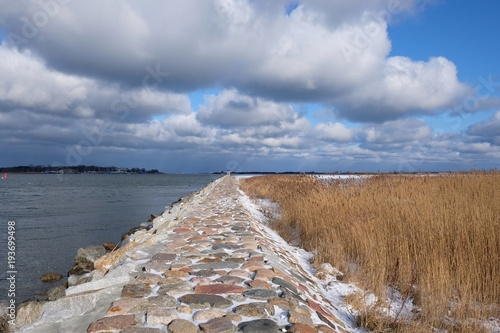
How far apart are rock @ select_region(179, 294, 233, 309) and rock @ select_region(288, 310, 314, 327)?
1.69ft

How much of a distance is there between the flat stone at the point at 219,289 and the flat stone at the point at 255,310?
314 millimetres

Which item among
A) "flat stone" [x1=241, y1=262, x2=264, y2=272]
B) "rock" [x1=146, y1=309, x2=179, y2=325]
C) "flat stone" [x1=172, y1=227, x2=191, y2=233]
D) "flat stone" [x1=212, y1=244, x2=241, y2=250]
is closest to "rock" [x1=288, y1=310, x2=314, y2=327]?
"rock" [x1=146, y1=309, x2=179, y2=325]

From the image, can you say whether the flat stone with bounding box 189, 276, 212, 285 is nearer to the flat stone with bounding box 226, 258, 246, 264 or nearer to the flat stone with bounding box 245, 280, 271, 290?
the flat stone with bounding box 245, 280, 271, 290

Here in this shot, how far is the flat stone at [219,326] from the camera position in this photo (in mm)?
2188

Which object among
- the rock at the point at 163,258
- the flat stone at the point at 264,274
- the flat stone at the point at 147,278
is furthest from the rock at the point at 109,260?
the flat stone at the point at 264,274

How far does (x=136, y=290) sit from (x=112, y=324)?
666mm

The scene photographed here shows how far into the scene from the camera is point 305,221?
281 inches

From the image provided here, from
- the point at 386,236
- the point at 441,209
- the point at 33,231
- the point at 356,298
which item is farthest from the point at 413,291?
the point at 33,231

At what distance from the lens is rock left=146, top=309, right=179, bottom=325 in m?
2.28

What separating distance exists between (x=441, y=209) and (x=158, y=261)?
4433 millimetres

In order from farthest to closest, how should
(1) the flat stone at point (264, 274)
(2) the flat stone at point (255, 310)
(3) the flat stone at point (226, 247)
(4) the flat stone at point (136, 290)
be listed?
(3) the flat stone at point (226, 247) < (1) the flat stone at point (264, 274) < (4) the flat stone at point (136, 290) < (2) the flat stone at point (255, 310)

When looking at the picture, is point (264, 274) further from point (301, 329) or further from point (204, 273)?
point (301, 329)

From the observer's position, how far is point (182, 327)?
2197 mm

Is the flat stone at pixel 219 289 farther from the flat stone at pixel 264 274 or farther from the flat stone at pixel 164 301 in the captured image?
the flat stone at pixel 264 274
